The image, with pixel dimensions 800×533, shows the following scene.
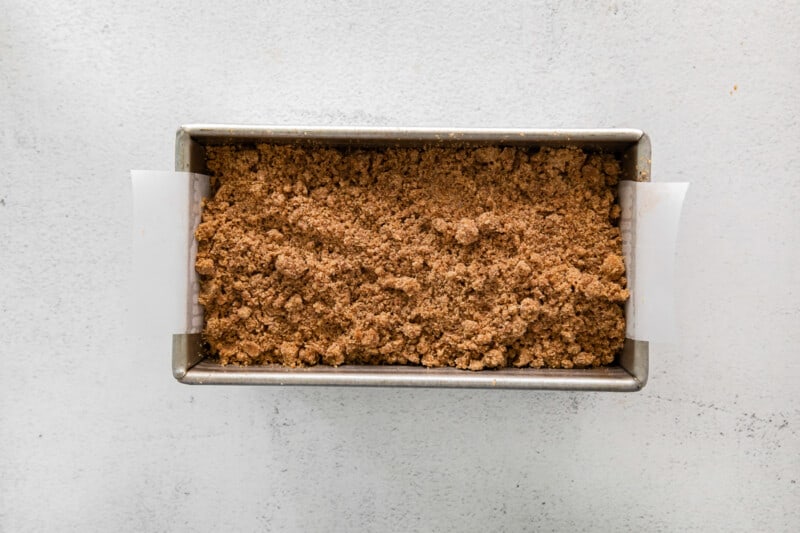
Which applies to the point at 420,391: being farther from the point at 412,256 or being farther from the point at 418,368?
the point at 412,256

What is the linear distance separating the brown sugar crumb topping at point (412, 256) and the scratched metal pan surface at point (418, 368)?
0.03 m

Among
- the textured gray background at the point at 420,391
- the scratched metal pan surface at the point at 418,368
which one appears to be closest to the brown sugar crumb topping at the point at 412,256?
the scratched metal pan surface at the point at 418,368

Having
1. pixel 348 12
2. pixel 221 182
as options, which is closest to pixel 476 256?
pixel 221 182

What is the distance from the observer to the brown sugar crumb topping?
100 cm

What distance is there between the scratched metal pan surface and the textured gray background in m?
0.23

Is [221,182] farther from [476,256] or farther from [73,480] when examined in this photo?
[73,480]

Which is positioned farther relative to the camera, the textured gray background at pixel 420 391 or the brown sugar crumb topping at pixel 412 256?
the textured gray background at pixel 420 391

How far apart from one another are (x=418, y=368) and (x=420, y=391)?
211 millimetres

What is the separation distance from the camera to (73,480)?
4.06 ft

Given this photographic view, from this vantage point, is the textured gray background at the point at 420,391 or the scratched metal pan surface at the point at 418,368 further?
the textured gray background at the point at 420,391

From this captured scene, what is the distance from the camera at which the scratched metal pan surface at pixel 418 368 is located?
3.14 ft

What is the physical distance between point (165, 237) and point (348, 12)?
68 centimetres

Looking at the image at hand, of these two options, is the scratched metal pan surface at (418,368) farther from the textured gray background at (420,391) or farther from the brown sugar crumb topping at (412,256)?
the textured gray background at (420,391)

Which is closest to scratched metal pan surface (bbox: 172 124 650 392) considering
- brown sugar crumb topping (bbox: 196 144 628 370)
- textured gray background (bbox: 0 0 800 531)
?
brown sugar crumb topping (bbox: 196 144 628 370)
